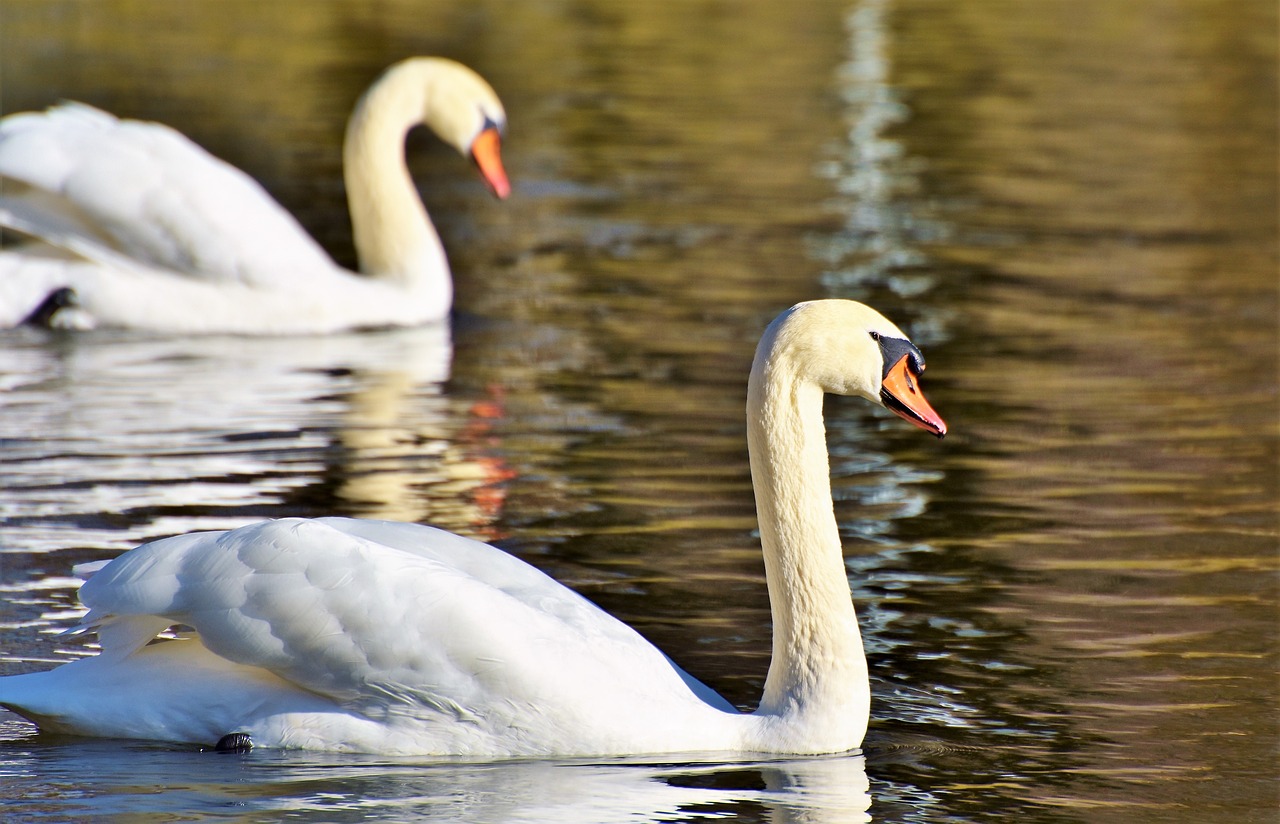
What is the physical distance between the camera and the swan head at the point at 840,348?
5695mm

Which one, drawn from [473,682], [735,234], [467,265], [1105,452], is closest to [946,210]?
[735,234]

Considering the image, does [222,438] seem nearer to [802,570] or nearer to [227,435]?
[227,435]

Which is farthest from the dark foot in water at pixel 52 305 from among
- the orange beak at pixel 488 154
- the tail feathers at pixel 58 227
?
the orange beak at pixel 488 154

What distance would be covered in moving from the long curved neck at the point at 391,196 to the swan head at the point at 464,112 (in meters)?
0.06

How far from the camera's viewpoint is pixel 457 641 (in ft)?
17.8

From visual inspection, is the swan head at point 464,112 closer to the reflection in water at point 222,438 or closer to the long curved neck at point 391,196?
the long curved neck at point 391,196

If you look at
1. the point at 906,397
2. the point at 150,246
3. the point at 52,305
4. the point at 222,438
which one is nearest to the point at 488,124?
the point at 150,246

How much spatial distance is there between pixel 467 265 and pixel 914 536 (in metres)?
6.66

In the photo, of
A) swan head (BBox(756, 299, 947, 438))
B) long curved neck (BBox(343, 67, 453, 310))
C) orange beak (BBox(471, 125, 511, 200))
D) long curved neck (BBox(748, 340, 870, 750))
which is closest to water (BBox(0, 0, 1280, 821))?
long curved neck (BBox(748, 340, 870, 750))

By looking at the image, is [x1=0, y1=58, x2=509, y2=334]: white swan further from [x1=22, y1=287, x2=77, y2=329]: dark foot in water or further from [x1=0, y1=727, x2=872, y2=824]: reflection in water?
[x1=0, y1=727, x2=872, y2=824]: reflection in water

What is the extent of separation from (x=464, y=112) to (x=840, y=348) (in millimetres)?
7621

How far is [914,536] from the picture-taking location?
8039mm

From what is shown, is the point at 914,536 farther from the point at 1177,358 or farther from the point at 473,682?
the point at 1177,358

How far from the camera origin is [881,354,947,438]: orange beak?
19.0ft
